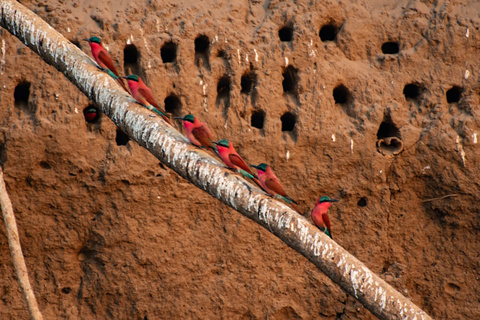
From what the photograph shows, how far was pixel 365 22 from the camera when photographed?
20.3ft

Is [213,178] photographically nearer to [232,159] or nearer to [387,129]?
[232,159]

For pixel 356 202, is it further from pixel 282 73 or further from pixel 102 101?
pixel 102 101

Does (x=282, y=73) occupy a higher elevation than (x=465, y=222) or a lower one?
higher

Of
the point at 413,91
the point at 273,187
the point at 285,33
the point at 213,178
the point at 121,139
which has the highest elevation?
the point at 285,33

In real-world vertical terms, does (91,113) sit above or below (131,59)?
below

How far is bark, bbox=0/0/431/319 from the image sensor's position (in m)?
3.63

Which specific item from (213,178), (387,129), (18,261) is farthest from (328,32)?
(18,261)

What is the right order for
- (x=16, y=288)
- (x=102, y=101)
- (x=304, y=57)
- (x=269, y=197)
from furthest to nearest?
(x=304, y=57) < (x=16, y=288) < (x=102, y=101) < (x=269, y=197)

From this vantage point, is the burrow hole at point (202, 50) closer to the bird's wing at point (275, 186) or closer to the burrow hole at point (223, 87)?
the burrow hole at point (223, 87)

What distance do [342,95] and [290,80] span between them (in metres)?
0.48

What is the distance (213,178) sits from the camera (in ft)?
12.7

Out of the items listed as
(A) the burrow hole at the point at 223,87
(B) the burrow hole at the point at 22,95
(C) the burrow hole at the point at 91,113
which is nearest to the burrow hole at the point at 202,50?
(A) the burrow hole at the point at 223,87

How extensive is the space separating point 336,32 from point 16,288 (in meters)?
3.54

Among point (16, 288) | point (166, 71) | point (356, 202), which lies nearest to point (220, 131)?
point (166, 71)
